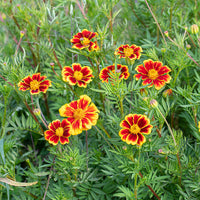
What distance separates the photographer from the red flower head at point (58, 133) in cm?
94

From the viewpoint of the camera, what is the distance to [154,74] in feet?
3.31

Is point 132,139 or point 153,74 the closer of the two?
point 132,139

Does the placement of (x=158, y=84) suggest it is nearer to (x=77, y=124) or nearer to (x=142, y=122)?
(x=142, y=122)

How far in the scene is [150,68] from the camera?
106 cm

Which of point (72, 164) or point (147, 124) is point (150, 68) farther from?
point (72, 164)

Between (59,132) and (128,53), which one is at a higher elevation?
(128,53)

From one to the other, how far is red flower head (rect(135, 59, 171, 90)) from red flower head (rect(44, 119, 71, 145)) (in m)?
0.35

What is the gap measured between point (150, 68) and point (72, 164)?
Answer: 513mm

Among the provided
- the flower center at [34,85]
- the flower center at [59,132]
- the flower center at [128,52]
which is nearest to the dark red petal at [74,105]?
the flower center at [59,132]

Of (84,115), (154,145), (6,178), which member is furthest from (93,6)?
(6,178)

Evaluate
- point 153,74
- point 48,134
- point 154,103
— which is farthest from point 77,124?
point 153,74

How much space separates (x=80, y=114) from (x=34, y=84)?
28 centimetres

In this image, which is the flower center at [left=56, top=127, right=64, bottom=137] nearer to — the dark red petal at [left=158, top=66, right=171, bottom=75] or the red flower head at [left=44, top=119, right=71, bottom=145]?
the red flower head at [left=44, top=119, right=71, bottom=145]

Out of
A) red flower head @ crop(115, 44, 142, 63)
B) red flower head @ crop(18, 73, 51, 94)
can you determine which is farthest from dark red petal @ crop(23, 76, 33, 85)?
red flower head @ crop(115, 44, 142, 63)
